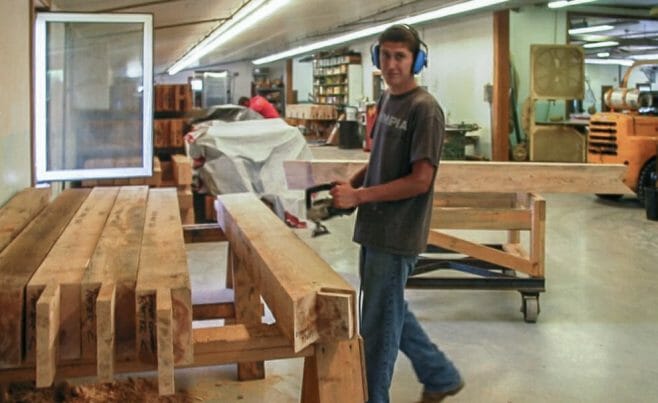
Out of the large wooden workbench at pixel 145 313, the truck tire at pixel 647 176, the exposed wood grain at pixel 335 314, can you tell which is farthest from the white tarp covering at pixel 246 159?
the exposed wood grain at pixel 335 314

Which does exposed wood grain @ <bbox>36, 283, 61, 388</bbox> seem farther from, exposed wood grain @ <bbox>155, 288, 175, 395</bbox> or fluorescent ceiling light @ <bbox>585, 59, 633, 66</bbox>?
fluorescent ceiling light @ <bbox>585, 59, 633, 66</bbox>

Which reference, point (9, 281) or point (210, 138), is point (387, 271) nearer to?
point (9, 281)

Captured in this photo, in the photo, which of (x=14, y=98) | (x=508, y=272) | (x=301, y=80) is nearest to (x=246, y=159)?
(x=508, y=272)

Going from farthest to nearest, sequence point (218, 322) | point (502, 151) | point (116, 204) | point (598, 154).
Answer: point (502, 151) → point (598, 154) → point (218, 322) → point (116, 204)

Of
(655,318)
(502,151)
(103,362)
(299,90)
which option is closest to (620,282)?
(655,318)

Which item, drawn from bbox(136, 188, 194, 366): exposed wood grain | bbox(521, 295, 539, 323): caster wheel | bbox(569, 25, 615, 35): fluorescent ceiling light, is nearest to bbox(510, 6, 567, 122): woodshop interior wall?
bbox(569, 25, 615, 35): fluorescent ceiling light

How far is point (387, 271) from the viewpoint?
2584 mm

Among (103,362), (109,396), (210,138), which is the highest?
(210,138)

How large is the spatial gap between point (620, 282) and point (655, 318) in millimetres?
864

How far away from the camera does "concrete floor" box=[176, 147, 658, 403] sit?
327 centimetres

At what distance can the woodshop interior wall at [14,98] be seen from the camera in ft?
10.2

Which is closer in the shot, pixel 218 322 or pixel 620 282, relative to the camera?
pixel 218 322

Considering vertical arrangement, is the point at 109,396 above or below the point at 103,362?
below

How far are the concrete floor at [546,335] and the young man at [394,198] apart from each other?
2.39 feet
